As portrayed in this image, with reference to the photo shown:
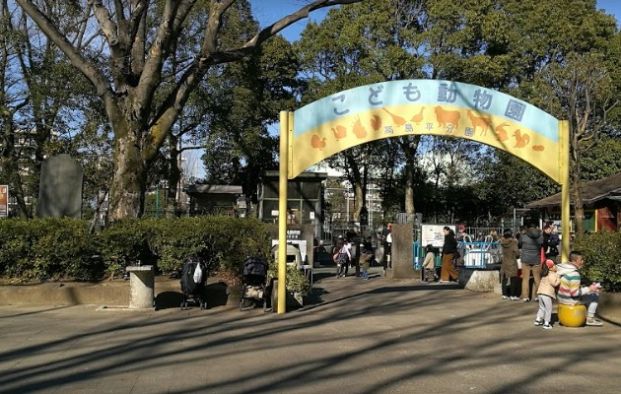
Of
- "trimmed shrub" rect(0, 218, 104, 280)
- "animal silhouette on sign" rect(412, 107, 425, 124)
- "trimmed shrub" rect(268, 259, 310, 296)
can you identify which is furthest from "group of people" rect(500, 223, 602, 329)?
"trimmed shrub" rect(0, 218, 104, 280)

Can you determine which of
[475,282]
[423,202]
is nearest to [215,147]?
[423,202]

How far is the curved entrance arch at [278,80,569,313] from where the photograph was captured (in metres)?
12.4

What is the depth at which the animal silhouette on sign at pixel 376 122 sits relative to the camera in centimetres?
1241

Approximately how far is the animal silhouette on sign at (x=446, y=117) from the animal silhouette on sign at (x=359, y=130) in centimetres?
144

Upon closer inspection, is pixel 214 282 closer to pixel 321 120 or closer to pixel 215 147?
pixel 321 120

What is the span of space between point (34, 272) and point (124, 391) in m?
7.60

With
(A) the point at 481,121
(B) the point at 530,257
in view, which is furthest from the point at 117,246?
(B) the point at 530,257

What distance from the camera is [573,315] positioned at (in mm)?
10852

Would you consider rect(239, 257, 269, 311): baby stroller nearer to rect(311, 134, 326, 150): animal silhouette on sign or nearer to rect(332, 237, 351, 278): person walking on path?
rect(311, 134, 326, 150): animal silhouette on sign

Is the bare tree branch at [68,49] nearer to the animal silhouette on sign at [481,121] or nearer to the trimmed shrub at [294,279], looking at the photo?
the trimmed shrub at [294,279]

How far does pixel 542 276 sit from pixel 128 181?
9.66 m

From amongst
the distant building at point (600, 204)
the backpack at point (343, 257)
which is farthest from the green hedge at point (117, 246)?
the distant building at point (600, 204)

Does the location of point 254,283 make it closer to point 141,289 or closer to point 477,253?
point 141,289

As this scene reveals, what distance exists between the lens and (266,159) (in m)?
38.5
